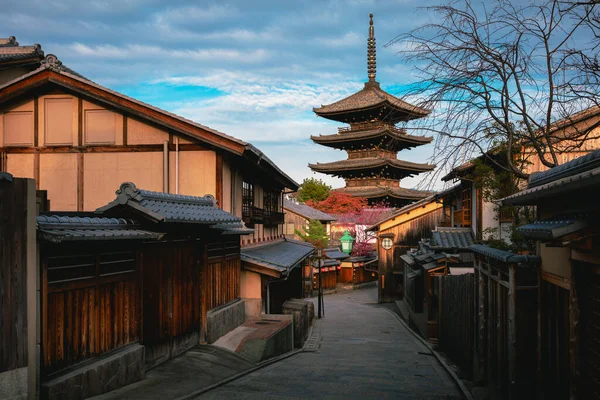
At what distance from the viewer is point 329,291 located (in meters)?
41.4

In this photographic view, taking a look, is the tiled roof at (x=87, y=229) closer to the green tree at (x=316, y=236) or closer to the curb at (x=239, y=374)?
the curb at (x=239, y=374)

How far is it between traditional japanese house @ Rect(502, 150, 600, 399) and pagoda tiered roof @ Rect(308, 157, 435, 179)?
128ft

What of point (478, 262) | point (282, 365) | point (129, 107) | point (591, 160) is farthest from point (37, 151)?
point (591, 160)

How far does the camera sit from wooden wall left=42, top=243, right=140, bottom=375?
674cm

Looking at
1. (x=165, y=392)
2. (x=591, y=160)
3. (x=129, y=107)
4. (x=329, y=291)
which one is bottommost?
(x=329, y=291)

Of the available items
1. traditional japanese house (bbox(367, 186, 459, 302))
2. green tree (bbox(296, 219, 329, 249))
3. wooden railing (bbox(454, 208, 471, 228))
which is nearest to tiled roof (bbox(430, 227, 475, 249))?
wooden railing (bbox(454, 208, 471, 228))

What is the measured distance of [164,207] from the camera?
954 centimetres

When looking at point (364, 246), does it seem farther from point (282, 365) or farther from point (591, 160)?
point (591, 160)

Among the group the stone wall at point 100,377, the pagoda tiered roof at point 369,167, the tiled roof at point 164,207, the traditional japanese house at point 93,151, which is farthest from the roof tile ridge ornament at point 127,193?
the pagoda tiered roof at point 369,167

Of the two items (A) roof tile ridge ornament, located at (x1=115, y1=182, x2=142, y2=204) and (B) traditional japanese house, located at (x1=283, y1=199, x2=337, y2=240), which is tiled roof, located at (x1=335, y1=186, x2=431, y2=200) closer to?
(B) traditional japanese house, located at (x1=283, y1=199, x2=337, y2=240)

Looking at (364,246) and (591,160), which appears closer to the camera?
(591,160)

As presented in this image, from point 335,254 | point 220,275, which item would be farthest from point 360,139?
point 220,275

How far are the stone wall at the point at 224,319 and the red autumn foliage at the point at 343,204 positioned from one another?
34.6m

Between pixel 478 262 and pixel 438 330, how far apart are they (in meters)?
6.88
